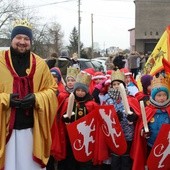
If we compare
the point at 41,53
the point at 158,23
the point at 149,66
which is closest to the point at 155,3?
the point at 158,23

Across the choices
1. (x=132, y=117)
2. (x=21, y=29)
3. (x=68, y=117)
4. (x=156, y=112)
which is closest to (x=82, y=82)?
(x=68, y=117)

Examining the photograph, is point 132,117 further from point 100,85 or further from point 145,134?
point 100,85

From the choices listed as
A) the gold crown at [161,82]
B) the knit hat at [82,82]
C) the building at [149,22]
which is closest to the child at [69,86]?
the knit hat at [82,82]

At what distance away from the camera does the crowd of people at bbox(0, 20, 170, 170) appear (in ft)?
15.0

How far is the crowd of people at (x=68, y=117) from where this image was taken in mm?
4562

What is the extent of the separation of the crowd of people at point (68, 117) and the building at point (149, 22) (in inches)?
1832

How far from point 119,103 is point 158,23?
169 ft

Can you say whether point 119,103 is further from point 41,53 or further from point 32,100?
point 41,53

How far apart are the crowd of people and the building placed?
46.5 metres

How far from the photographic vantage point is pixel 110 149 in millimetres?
6023

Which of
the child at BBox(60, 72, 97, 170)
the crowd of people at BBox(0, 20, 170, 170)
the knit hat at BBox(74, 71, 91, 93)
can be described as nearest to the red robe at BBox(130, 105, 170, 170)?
the crowd of people at BBox(0, 20, 170, 170)

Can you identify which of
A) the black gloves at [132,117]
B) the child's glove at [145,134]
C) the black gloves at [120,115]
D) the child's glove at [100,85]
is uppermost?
the child's glove at [100,85]

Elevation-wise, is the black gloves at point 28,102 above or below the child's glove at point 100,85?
above

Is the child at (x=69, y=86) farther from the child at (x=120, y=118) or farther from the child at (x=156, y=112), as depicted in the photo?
the child at (x=156, y=112)
